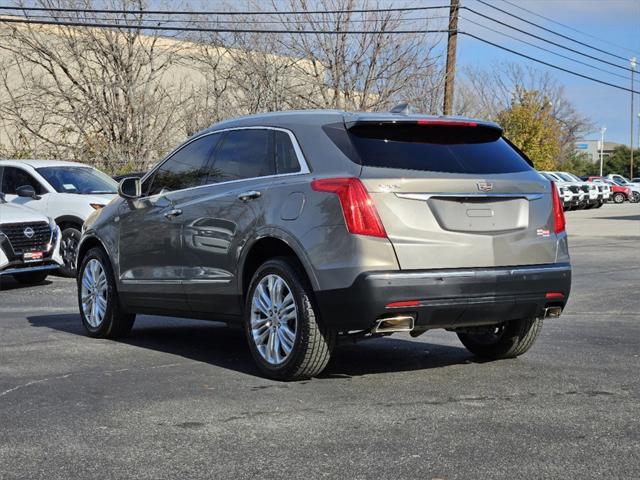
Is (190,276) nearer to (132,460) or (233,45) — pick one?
(132,460)

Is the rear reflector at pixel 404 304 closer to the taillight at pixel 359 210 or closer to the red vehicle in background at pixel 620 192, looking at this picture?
the taillight at pixel 359 210

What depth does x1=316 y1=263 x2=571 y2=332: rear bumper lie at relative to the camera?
251 inches

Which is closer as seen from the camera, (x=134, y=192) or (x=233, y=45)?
(x=134, y=192)

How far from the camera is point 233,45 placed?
120ft

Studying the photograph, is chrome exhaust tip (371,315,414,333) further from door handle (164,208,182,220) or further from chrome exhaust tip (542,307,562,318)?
door handle (164,208,182,220)

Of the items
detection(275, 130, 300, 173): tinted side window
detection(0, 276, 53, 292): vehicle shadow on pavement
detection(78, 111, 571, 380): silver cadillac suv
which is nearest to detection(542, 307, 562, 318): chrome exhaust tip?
detection(78, 111, 571, 380): silver cadillac suv

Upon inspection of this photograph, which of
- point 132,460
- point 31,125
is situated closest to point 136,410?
point 132,460

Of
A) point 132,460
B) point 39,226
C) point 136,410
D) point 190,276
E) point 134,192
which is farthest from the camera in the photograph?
point 39,226

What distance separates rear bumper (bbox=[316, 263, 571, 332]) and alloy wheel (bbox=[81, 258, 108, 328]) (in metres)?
3.24

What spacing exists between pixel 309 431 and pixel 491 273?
1.84 metres

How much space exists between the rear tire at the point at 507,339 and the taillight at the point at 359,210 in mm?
1539

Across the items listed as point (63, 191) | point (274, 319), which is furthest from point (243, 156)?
point (63, 191)

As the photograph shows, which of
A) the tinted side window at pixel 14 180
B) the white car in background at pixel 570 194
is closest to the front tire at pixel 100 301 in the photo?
the tinted side window at pixel 14 180

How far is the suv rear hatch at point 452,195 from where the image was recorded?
6.51m
